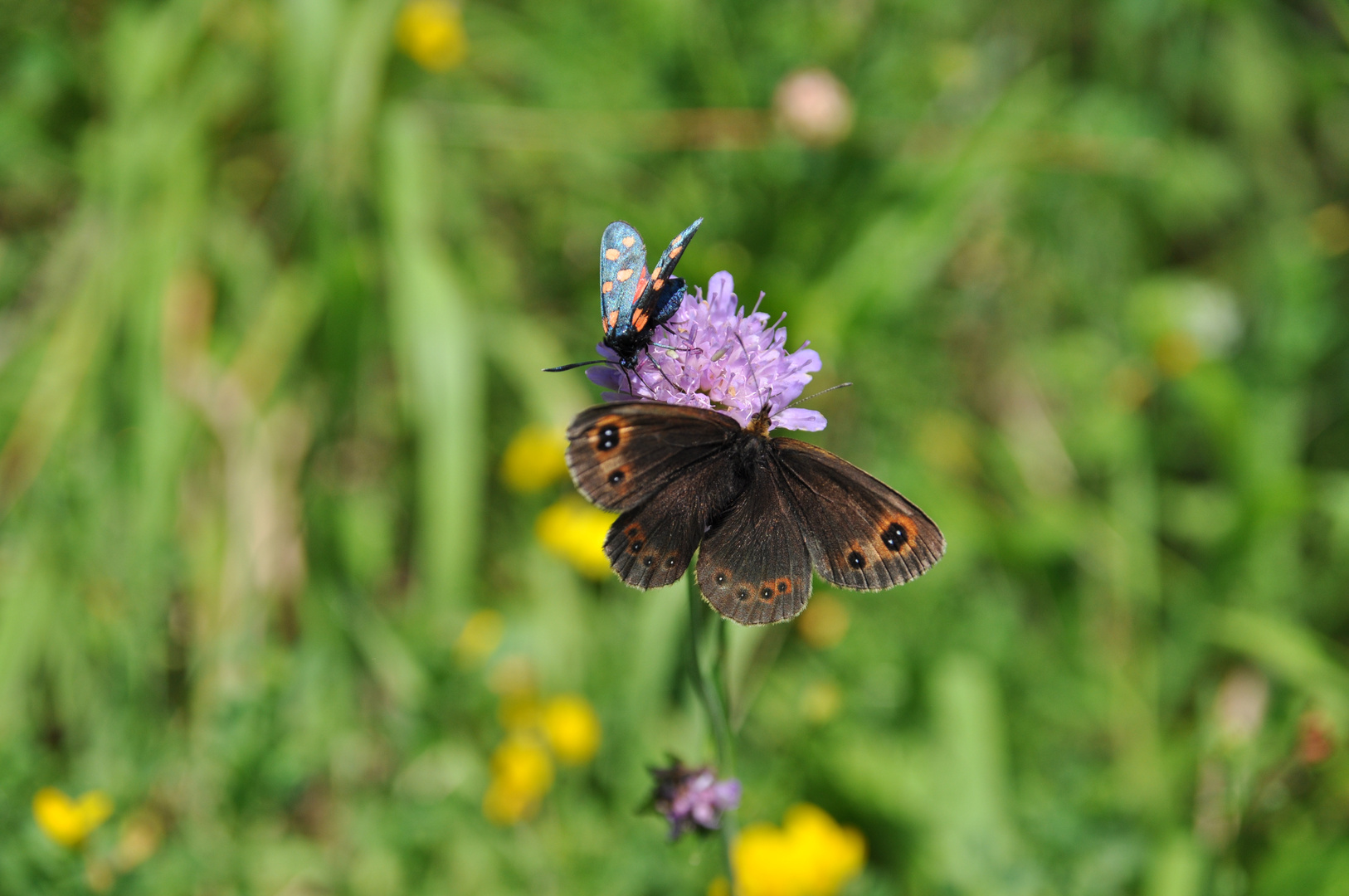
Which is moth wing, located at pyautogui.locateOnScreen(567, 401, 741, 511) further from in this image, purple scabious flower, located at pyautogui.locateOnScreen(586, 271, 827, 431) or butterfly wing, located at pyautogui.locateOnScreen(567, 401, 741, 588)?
purple scabious flower, located at pyautogui.locateOnScreen(586, 271, 827, 431)

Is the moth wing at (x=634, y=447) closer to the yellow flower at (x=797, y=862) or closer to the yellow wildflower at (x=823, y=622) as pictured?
the yellow flower at (x=797, y=862)

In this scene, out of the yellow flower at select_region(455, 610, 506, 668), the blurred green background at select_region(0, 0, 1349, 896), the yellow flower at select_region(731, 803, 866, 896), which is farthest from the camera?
the yellow flower at select_region(455, 610, 506, 668)

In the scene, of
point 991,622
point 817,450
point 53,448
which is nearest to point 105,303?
point 53,448

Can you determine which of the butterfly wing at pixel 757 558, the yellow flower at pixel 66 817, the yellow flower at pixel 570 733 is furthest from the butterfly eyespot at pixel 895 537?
the yellow flower at pixel 66 817

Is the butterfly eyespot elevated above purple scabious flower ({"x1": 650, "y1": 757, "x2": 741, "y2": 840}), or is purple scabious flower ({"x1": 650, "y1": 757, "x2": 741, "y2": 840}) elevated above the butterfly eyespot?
the butterfly eyespot

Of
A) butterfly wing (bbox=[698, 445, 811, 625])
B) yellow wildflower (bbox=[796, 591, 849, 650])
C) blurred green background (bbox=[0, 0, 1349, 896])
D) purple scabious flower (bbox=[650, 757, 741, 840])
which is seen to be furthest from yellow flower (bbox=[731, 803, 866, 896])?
butterfly wing (bbox=[698, 445, 811, 625])

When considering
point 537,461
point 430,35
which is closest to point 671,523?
point 537,461

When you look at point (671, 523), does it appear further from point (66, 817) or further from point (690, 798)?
point (66, 817)
